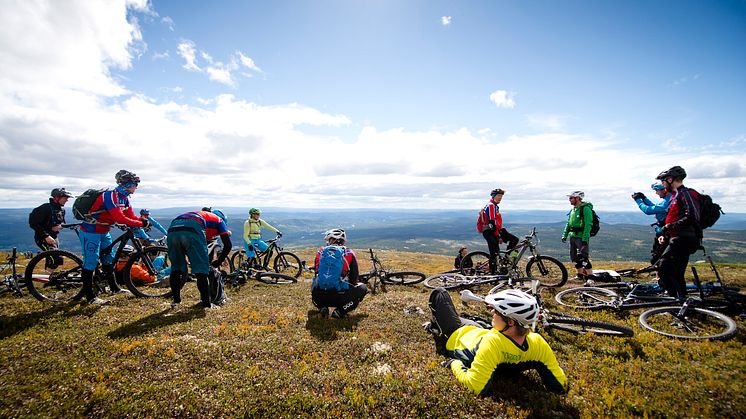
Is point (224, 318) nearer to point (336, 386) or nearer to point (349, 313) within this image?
point (349, 313)

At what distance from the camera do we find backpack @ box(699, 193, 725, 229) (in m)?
9.91

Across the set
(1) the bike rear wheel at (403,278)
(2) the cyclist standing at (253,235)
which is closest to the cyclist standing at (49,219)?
(2) the cyclist standing at (253,235)

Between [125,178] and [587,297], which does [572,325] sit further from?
[125,178]

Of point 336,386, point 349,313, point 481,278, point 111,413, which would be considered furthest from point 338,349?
point 481,278

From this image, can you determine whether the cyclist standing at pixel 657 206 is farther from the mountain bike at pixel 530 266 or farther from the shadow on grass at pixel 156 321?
the shadow on grass at pixel 156 321

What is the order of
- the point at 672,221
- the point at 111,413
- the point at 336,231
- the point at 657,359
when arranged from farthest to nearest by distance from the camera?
the point at 336,231 → the point at 672,221 → the point at 657,359 → the point at 111,413

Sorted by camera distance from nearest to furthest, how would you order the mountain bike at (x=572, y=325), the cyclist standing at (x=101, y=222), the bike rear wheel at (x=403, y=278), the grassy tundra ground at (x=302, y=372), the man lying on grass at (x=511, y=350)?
the grassy tundra ground at (x=302, y=372), the man lying on grass at (x=511, y=350), the mountain bike at (x=572, y=325), the cyclist standing at (x=101, y=222), the bike rear wheel at (x=403, y=278)

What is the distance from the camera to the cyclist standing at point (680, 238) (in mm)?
9562

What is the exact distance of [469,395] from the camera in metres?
5.90

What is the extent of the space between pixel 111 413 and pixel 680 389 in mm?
10898

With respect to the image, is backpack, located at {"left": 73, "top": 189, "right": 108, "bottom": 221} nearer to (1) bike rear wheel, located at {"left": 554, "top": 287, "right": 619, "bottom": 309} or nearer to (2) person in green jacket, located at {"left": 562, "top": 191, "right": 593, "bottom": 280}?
(1) bike rear wheel, located at {"left": 554, "top": 287, "right": 619, "bottom": 309}

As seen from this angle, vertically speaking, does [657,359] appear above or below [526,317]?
below

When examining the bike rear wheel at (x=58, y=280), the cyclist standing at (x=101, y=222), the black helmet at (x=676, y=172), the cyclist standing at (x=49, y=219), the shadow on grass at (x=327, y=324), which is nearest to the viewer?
the shadow on grass at (x=327, y=324)

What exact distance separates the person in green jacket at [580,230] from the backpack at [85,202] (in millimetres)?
20394
